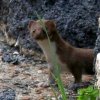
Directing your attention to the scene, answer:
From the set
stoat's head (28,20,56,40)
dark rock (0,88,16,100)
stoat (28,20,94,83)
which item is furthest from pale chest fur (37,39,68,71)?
dark rock (0,88,16,100)

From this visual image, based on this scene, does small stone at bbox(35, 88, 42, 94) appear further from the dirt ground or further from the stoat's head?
the stoat's head

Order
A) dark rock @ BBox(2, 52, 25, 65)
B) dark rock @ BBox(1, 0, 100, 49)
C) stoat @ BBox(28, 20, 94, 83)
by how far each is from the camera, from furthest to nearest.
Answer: dark rock @ BBox(2, 52, 25, 65) < dark rock @ BBox(1, 0, 100, 49) < stoat @ BBox(28, 20, 94, 83)

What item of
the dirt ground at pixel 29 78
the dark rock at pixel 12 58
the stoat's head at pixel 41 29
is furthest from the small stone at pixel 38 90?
the dark rock at pixel 12 58

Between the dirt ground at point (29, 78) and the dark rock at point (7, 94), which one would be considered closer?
the dark rock at point (7, 94)

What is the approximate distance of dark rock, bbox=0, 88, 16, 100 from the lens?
3.84 meters

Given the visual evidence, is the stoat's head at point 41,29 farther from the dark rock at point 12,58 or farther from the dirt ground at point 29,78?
the dark rock at point 12,58

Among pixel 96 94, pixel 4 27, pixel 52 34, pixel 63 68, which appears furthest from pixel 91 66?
pixel 96 94

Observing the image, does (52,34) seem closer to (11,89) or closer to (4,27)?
(11,89)

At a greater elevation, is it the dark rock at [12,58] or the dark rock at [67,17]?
the dark rock at [67,17]

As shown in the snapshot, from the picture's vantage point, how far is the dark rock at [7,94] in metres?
3.84

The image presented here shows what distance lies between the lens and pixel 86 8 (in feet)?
14.9

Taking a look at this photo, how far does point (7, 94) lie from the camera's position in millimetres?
3938

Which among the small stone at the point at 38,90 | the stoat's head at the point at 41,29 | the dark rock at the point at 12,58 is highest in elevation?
the stoat's head at the point at 41,29

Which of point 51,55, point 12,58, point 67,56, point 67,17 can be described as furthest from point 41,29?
point 12,58
